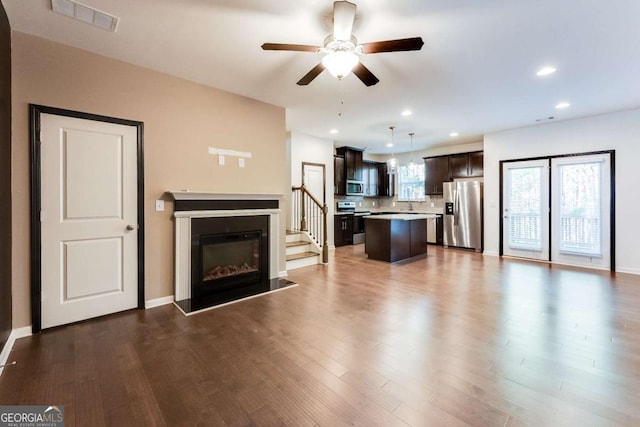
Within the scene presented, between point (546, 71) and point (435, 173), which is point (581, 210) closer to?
point (435, 173)

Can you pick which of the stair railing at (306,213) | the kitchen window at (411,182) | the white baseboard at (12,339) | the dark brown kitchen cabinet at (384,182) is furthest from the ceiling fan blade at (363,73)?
the dark brown kitchen cabinet at (384,182)

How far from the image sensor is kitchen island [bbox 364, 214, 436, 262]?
576cm

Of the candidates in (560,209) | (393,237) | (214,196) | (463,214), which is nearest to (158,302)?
(214,196)

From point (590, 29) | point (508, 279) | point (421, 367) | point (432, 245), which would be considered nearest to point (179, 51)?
point (421, 367)

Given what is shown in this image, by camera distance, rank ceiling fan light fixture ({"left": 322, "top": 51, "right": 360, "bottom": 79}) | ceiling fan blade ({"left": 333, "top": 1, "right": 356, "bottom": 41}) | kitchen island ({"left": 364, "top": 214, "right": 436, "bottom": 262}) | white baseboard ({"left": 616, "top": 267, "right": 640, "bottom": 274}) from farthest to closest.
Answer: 1. kitchen island ({"left": 364, "top": 214, "right": 436, "bottom": 262})
2. white baseboard ({"left": 616, "top": 267, "right": 640, "bottom": 274})
3. ceiling fan light fixture ({"left": 322, "top": 51, "right": 360, "bottom": 79})
4. ceiling fan blade ({"left": 333, "top": 1, "right": 356, "bottom": 41})

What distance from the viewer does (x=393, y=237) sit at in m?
5.77

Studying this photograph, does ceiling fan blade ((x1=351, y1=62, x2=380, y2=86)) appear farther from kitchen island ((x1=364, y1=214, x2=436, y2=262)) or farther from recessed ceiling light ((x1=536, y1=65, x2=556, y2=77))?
kitchen island ((x1=364, y1=214, x2=436, y2=262))

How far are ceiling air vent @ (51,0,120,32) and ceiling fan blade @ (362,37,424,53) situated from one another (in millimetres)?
2161

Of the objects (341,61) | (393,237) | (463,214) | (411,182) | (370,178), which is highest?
(341,61)

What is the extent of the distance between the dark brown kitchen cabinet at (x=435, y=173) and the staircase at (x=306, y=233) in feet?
12.0

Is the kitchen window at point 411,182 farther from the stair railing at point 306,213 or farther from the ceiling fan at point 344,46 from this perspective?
the ceiling fan at point 344,46

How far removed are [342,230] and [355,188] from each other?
1360 millimetres

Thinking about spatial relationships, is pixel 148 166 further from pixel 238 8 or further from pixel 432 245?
pixel 432 245

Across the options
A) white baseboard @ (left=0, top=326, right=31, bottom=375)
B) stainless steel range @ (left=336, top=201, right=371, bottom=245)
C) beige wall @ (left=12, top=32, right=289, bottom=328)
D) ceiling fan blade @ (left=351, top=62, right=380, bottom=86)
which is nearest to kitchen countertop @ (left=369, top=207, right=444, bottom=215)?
stainless steel range @ (left=336, top=201, right=371, bottom=245)
